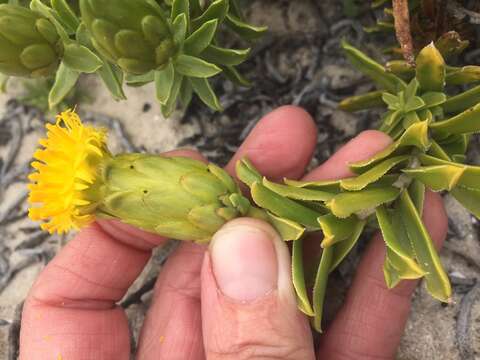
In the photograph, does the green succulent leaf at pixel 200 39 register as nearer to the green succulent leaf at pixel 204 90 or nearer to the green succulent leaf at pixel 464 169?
the green succulent leaf at pixel 204 90

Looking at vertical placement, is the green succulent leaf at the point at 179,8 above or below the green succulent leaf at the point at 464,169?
above

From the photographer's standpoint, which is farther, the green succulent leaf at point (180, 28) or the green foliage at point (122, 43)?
the green succulent leaf at point (180, 28)

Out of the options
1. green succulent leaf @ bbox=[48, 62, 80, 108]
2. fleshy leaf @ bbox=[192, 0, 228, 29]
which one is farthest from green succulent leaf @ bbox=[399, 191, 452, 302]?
green succulent leaf @ bbox=[48, 62, 80, 108]

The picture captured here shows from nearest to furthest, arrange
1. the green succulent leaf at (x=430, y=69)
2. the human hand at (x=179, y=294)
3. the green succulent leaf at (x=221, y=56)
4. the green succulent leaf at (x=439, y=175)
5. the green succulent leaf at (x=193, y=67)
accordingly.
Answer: the green succulent leaf at (x=439, y=175) → the green succulent leaf at (x=430, y=69) → the green succulent leaf at (x=193, y=67) → the green succulent leaf at (x=221, y=56) → the human hand at (x=179, y=294)

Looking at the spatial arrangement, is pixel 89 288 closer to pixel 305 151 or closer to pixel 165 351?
pixel 165 351

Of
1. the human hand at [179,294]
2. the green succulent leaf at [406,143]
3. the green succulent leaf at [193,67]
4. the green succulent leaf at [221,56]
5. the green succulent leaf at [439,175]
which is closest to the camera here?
the green succulent leaf at [439,175]

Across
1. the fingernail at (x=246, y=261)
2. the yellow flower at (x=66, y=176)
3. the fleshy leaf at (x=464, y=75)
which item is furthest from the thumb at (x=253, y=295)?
the fleshy leaf at (x=464, y=75)

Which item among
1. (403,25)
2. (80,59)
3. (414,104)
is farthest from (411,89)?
(80,59)

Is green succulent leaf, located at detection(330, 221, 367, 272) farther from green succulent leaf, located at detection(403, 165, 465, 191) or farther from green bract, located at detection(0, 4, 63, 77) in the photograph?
green bract, located at detection(0, 4, 63, 77)
